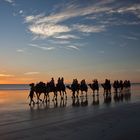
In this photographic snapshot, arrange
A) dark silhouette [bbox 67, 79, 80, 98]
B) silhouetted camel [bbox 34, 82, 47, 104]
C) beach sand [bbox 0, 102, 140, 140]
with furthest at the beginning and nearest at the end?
1. dark silhouette [bbox 67, 79, 80, 98]
2. silhouetted camel [bbox 34, 82, 47, 104]
3. beach sand [bbox 0, 102, 140, 140]

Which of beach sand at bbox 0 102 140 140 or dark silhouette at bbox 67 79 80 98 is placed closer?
beach sand at bbox 0 102 140 140

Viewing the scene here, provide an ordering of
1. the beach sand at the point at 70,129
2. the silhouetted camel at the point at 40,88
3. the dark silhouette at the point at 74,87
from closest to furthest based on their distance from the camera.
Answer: the beach sand at the point at 70,129, the silhouetted camel at the point at 40,88, the dark silhouette at the point at 74,87

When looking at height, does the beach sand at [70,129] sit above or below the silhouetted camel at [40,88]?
below

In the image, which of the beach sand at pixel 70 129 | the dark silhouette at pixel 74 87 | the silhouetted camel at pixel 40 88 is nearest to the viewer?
the beach sand at pixel 70 129

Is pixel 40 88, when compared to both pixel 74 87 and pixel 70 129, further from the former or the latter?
pixel 70 129

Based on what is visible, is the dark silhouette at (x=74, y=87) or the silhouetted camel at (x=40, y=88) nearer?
the silhouetted camel at (x=40, y=88)

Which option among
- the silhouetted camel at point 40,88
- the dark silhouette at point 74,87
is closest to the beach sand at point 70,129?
the silhouetted camel at point 40,88

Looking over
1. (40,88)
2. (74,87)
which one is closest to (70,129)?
(40,88)

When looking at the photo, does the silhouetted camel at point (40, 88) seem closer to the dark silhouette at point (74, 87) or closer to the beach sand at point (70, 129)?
the dark silhouette at point (74, 87)

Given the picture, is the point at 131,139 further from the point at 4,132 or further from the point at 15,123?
the point at 15,123

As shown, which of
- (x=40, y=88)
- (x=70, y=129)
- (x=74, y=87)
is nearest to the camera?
(x=70, y=129)

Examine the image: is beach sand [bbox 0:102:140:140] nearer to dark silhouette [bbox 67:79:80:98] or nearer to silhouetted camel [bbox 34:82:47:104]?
silhouetted camel [bbox 34:82:47:104]

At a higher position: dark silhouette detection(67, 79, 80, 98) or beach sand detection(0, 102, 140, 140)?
dark silhouette detection(67, 79, 80, 98)

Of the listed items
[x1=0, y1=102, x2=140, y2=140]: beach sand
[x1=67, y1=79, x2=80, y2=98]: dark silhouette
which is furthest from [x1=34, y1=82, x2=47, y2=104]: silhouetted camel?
[x1=0, y1=102, x2=140, y2=140]: beach sand
